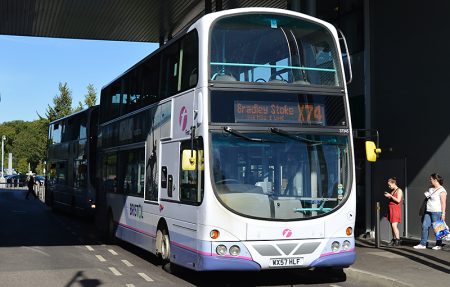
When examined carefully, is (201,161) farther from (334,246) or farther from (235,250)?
(334,246)

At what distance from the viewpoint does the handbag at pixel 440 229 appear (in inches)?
488

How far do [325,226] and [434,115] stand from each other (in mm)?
6434

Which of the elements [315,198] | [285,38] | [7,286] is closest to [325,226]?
[315,198]

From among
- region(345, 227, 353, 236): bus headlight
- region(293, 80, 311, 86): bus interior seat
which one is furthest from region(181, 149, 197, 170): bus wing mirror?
region(345, 227, 353, 236): bus headlight

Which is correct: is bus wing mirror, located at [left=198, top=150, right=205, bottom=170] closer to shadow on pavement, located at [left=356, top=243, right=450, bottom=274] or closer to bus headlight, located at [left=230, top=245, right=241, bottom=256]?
bus headlight, located at [left=230, top=245, right=241, bottom=256]

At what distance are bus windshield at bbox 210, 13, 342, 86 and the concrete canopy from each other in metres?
11.2

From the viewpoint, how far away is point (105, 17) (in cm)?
2389

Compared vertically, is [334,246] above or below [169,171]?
below

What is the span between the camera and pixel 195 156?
845cm

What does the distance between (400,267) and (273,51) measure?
14.9ft

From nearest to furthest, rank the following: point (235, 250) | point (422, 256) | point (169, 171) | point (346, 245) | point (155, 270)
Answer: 1. point (235, 250)
2. point (346, 245)
3. point (169, 171)
4. point (155, 270)
5. point (422, 256)

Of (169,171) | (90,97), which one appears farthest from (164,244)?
(90,97)

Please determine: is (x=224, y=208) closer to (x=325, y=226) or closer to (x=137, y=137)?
(x=325, y=226)

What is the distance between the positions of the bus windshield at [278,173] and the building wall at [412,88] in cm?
560
